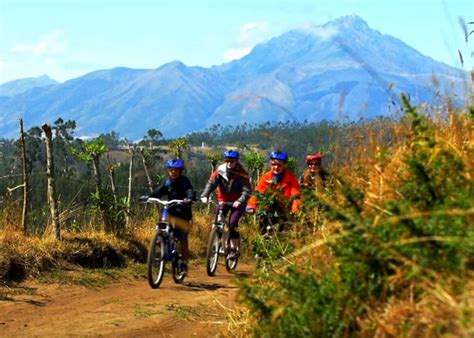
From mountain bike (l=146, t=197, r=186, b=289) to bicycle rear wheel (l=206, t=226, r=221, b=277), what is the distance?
0.77 m

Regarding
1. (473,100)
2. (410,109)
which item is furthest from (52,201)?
(410,109)

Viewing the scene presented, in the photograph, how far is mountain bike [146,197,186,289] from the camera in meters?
10.1

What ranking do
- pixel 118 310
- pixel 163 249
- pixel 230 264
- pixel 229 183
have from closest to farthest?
pixel 118 310 → pixel 163 249 → pixel 229 183 → pixel 230 264

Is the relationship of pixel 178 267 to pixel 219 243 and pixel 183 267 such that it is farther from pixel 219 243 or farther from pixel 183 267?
pixel 219 243

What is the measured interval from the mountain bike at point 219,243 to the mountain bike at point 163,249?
0.84 metres

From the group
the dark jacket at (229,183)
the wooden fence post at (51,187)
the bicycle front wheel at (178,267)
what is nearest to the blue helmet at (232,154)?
the dark jacket at (229,183)

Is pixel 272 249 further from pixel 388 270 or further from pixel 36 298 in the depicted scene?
pixel 36 298

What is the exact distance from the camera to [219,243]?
11.8 m

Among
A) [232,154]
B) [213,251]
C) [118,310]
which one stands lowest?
[118,310]

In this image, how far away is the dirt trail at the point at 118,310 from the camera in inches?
281

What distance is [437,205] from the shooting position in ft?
11.3

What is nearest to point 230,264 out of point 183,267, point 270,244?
point 183,267

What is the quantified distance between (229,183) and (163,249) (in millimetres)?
1952

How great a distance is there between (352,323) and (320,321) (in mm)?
165
